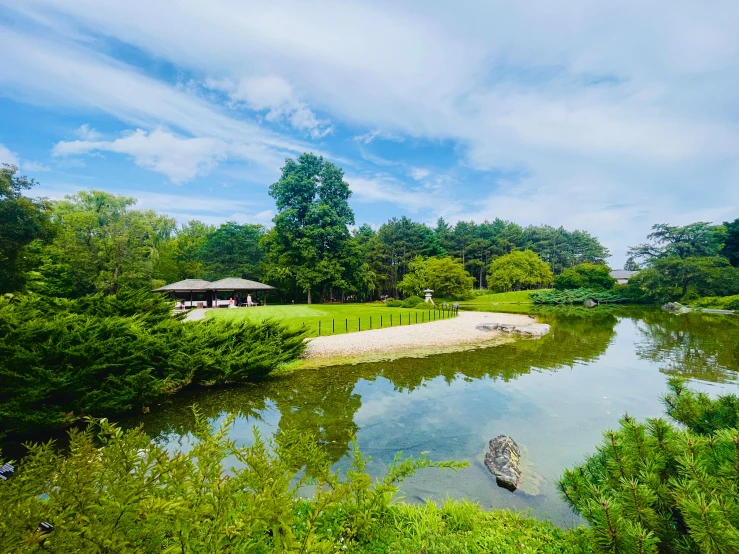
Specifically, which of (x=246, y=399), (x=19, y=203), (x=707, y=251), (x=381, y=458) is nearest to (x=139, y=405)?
(x=246, y=399)

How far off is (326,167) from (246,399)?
114 ft

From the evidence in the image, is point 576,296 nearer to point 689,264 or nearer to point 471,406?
point 689,264

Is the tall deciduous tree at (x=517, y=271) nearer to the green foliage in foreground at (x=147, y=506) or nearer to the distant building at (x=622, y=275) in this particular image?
the distant building at (x=622, y=275)

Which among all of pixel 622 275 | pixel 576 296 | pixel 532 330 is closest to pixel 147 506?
pixel 532 330

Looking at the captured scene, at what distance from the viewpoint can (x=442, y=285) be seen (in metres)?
41.5

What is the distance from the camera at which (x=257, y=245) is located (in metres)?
47.2

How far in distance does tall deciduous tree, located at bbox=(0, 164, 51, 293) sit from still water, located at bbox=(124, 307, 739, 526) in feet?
47.7

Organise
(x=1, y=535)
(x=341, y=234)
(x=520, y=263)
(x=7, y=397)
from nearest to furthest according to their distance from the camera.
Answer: (x=1, y=535) → (x=7, y=397) → (x=341, y=234) → (x=520, y=263)

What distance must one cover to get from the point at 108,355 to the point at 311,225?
3189 centimetres

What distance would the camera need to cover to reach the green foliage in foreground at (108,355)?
6242mm

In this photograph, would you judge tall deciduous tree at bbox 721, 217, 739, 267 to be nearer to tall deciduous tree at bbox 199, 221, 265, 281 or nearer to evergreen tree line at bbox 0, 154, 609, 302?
evergreen tree line at bbox 0, 154, 609, 302

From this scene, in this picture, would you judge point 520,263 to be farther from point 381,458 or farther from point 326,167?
point 381,458

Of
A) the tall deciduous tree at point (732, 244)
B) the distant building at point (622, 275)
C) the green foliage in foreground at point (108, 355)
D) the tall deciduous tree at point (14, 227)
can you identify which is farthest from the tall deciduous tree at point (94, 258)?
the distant building at point (622, 275)

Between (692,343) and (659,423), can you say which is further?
(692,343)
